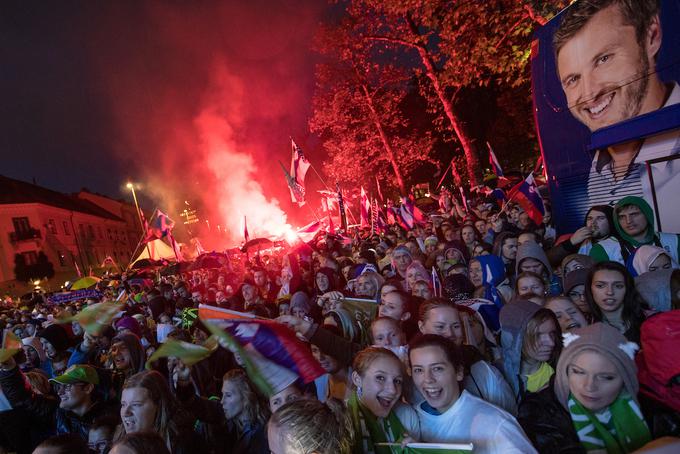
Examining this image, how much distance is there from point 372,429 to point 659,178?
5570mm

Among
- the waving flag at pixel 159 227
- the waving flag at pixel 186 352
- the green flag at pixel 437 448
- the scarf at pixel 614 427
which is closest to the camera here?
the green flag at pixel 437 448

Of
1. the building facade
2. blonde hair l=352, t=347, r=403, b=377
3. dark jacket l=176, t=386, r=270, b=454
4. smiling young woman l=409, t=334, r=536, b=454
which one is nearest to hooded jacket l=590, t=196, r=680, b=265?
smiling young woman l=409, t=334, r=536, b=454

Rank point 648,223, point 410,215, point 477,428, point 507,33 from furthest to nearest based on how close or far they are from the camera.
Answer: point 410,215
point 507,33
point 648,223
point 477,428

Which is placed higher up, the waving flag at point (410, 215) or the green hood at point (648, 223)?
the waving flag at point (410, 215)

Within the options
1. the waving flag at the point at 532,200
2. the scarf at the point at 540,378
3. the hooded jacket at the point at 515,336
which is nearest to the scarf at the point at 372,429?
the scarf at the point at 540,378

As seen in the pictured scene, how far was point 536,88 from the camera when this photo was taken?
7473mm

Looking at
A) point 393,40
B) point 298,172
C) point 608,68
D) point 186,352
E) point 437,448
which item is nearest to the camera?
point 437,448

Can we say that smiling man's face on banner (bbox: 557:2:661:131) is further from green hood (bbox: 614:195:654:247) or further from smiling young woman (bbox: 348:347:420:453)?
smiling young woman (bbox: 348:347:420:453)

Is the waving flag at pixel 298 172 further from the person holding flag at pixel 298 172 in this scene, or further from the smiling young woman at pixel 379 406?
the smiling young woman at pixel 379 406

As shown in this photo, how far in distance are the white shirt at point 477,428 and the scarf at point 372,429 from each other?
0.56ft

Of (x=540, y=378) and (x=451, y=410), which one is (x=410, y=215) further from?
(x=451, y=410)

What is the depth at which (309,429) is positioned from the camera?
1.94m

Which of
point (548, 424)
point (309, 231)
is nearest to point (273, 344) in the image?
point (548, 424)

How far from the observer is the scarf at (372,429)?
2461 millimetres
